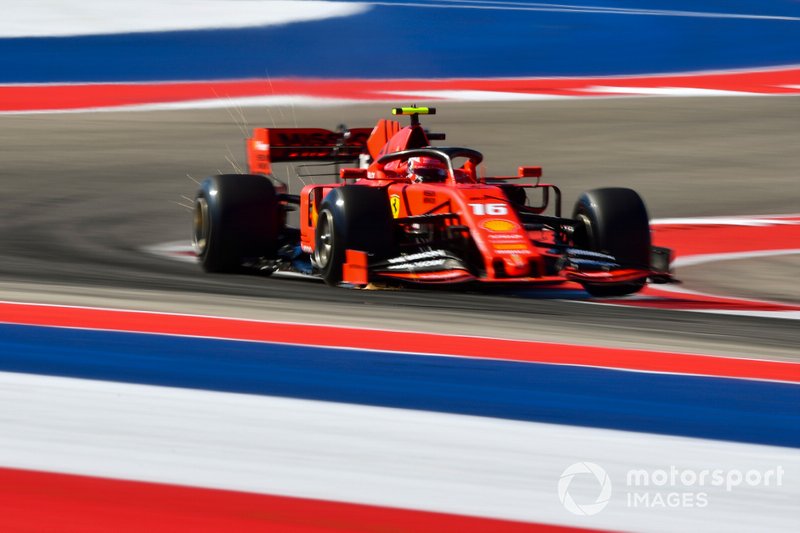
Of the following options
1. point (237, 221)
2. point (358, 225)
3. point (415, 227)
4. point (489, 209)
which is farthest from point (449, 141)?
point (358, 225)

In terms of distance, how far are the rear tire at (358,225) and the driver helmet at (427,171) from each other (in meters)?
0.83

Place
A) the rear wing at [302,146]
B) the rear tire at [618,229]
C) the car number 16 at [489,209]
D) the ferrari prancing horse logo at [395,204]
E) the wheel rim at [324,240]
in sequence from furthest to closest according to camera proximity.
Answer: the rear wing at [302,146]
the ferrari prancing horse logo at [395,204]
the rear tire at [618,229]
the wheel rim at [324,240]
the car number 16 at [489,209]

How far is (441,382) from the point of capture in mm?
5551

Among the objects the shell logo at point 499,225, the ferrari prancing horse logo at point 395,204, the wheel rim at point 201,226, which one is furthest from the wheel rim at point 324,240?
the wheel rim at point 201,226

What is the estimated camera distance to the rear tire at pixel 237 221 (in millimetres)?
9586

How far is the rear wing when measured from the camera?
1047cm

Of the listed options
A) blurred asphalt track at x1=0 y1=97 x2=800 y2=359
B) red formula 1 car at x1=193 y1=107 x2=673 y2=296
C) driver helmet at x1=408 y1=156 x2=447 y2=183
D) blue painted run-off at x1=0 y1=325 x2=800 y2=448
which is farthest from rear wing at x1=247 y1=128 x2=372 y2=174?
blue painted run-off at x1=0 y1=325 x2=800 y2=448

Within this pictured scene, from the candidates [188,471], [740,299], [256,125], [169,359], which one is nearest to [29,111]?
[256,125]

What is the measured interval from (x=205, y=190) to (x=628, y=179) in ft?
30.1

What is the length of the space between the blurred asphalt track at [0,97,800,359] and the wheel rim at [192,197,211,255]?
0.20 metres

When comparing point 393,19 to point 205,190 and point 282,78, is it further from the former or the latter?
point 205,190

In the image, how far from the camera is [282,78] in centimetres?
2514

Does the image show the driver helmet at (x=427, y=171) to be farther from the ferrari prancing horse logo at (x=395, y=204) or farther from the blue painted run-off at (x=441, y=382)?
the blue painted run-off at (x=441, y=382)

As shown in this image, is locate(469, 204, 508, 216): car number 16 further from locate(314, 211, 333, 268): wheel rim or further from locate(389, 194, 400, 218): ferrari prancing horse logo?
locate(314, 211, 333, 268): wheel rim
